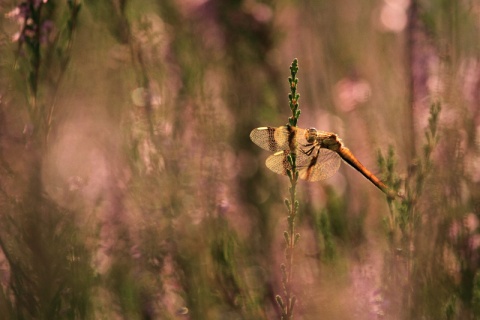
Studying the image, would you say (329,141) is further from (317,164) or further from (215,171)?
(215,171)

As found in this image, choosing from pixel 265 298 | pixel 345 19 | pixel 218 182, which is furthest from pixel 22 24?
pixel 345 19

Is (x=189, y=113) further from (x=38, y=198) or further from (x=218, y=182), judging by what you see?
(x=38, y=198)

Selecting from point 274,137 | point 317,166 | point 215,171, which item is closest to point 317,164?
point 317,166

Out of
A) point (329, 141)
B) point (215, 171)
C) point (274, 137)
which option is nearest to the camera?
point (274, 137)

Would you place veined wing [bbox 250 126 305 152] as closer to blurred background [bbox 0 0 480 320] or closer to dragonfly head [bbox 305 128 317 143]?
dragonfly head [bbox 305 128 317 143]

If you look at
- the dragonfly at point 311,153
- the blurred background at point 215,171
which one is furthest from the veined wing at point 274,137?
the blurred background at point 215,171

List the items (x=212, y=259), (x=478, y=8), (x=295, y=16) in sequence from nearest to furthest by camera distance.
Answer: (x=212, y=259)
(x=478, y=8)
(x=295, y=16)

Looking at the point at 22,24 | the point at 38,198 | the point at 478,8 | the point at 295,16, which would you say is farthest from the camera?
the point at 295,16
